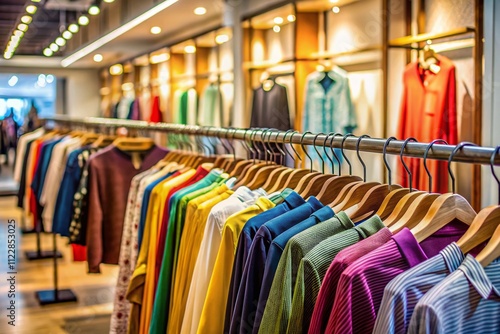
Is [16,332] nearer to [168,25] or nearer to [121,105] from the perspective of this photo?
[168,25]

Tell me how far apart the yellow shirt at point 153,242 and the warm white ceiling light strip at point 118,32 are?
358 centimetres

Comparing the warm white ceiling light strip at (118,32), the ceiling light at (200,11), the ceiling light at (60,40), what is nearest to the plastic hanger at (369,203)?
the warm white ceiling light strip at (118,32)

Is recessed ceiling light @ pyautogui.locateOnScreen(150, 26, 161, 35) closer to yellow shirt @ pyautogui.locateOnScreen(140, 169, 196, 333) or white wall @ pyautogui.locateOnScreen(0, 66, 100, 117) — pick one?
white wall @ pyautogui.locateOnScreen(0, 66, 100, 117)

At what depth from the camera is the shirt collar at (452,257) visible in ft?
3.83

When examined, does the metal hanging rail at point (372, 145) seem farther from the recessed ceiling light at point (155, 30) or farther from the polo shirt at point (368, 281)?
the recessed ceiling light at point (155, 30)

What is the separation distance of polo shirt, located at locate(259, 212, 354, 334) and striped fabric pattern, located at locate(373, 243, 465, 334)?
30cm

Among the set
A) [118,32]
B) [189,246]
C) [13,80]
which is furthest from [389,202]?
[13,80]

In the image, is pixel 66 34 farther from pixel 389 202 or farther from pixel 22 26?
pixel 389 202

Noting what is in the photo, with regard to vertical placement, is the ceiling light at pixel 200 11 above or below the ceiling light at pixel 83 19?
above

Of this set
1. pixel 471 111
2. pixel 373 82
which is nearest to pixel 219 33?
pixel 373 82

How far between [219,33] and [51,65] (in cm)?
636

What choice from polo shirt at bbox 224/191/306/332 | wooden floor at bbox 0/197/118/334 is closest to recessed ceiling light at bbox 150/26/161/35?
wooden floor at bbox 0/197/118/334

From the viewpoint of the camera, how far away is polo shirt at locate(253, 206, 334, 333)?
1501 millimetres

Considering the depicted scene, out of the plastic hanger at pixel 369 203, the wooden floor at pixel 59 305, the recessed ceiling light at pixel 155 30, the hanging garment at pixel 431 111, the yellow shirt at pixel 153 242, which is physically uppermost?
the recessed ceiling light at pixel 155 30
